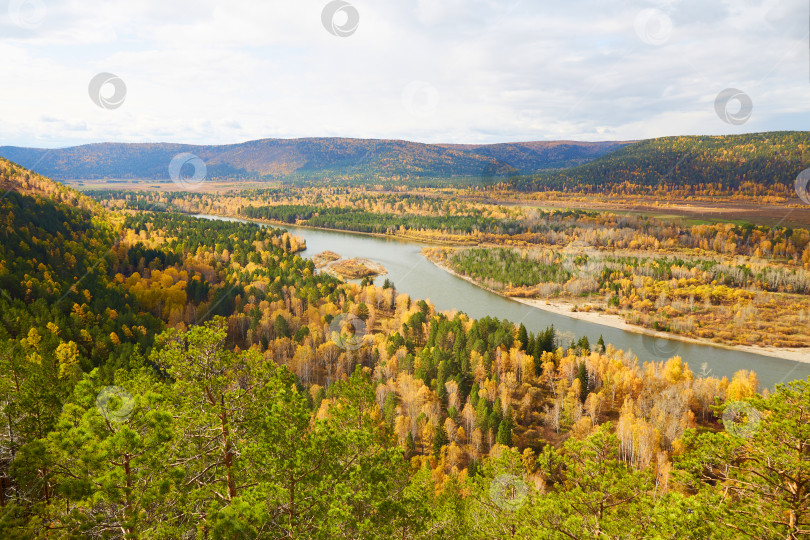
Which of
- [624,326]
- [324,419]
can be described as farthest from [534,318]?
[324,419]

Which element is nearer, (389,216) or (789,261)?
(789,261)

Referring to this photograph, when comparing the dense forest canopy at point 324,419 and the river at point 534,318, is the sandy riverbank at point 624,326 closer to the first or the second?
the river at point 534,318

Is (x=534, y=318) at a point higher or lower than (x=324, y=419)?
lower

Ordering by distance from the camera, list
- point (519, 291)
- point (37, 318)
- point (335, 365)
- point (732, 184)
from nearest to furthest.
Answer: point (37, 318) < point (335, 365) < point (519, 291) < point (732, 184)

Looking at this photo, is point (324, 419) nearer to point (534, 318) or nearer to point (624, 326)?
point (534, 318)

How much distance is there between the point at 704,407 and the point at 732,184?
195611mm

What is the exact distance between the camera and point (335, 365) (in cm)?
4609

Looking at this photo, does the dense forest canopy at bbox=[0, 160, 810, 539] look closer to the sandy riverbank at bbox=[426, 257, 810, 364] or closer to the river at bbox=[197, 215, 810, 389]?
the river at bbox=[197, 215, 810, 389]

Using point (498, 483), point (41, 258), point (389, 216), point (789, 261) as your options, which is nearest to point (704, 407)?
point (498, 483)

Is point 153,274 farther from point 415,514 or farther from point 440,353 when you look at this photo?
point 415,514

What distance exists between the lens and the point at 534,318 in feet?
220

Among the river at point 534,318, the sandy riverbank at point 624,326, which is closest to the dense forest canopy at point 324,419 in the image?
the river at point 534,318

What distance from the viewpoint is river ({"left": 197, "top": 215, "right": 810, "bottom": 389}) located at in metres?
50.0

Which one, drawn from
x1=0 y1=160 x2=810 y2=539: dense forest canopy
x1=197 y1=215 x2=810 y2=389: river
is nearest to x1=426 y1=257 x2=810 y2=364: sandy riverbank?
x1=197 y1=215 x2=810 y2=389: river
